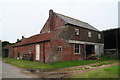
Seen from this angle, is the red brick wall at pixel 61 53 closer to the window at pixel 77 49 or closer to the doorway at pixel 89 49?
the window at pixel 77 49

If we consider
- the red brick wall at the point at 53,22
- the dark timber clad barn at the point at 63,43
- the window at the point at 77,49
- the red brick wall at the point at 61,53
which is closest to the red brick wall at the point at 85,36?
the dark timber clad barn at the point at 63,43

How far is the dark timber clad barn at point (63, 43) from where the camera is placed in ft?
59.7

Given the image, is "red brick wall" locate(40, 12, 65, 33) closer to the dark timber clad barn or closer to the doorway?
the dark timber clad barn

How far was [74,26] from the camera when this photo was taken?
21.9 m

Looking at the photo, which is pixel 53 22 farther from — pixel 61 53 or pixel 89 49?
pixel 89 49

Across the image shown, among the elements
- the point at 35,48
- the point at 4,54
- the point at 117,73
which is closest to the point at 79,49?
the point at 35,48

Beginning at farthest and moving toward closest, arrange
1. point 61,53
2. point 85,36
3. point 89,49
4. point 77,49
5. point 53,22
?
point 89,49
point 53,22
point 85,36
point 77,49
point 61,53

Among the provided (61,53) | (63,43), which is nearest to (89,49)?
(63,43)

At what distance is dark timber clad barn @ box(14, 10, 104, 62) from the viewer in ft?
59.7

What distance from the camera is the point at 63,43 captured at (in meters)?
19.4

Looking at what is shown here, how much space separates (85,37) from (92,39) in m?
2.67

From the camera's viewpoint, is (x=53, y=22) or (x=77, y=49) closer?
(x=77, y=49)

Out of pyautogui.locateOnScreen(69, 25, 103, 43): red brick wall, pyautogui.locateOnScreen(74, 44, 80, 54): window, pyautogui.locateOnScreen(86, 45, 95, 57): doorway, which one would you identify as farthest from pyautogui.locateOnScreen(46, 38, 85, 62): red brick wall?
pyautogui.locateOnScreen(86, 45, 95, 57): doorway

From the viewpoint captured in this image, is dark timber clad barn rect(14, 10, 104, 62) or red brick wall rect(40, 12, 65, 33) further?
red brick wall rect(40, 12, 65, 33)
